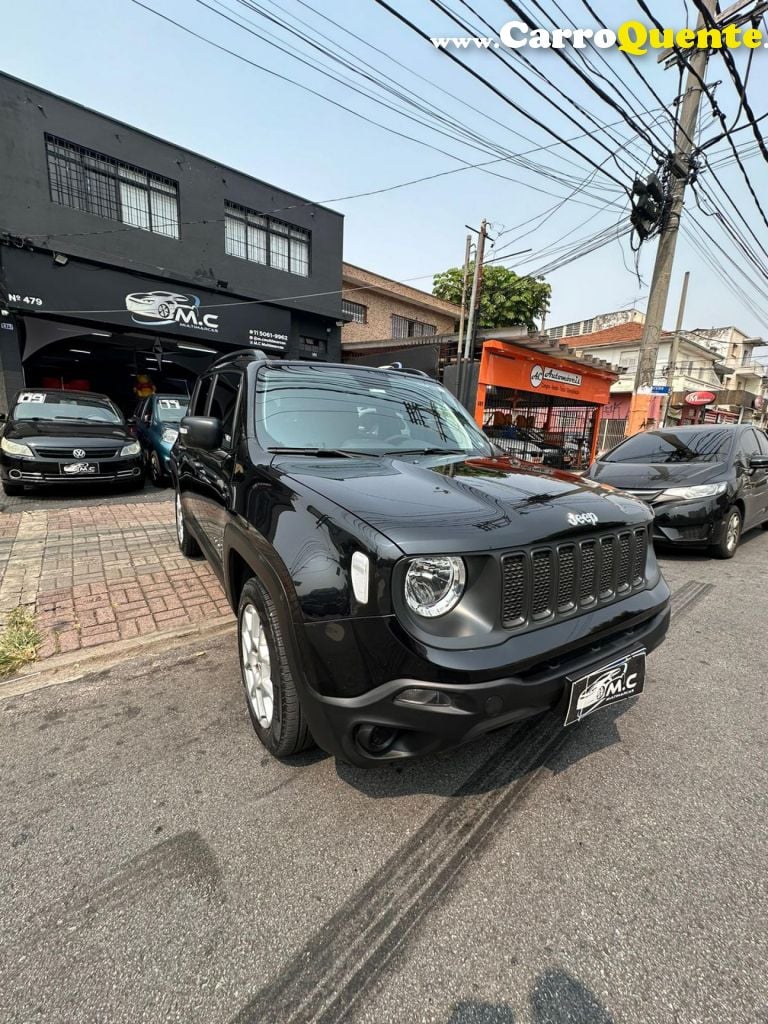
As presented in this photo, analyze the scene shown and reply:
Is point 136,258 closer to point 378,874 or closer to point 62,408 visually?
point 62,408

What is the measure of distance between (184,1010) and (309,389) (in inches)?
107

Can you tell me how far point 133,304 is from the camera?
13.8m

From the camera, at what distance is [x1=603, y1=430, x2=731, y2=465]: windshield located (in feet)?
19.6

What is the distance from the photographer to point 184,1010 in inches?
50.4

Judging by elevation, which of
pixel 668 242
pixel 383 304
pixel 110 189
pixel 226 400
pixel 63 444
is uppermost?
pixel 110 189

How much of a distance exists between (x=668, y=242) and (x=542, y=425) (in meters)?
8.23

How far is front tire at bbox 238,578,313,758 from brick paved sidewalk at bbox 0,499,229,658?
1.46 m

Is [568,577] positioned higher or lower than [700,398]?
lower

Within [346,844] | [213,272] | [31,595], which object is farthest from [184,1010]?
[213,272]

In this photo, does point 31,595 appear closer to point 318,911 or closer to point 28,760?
point 28,760

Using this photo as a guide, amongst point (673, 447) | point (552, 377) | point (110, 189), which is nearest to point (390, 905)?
point (673, 447)

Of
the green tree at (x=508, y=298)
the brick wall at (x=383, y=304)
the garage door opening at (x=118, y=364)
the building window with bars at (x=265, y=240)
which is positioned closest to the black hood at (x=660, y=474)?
the garage door opening at (x=118, y=364)

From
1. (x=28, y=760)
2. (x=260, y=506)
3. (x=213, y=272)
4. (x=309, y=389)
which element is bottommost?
(x=28, y=760)

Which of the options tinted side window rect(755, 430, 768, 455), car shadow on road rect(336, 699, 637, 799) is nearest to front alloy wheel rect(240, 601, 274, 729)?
car shadow on road rect(336, 699, 637, 799)
